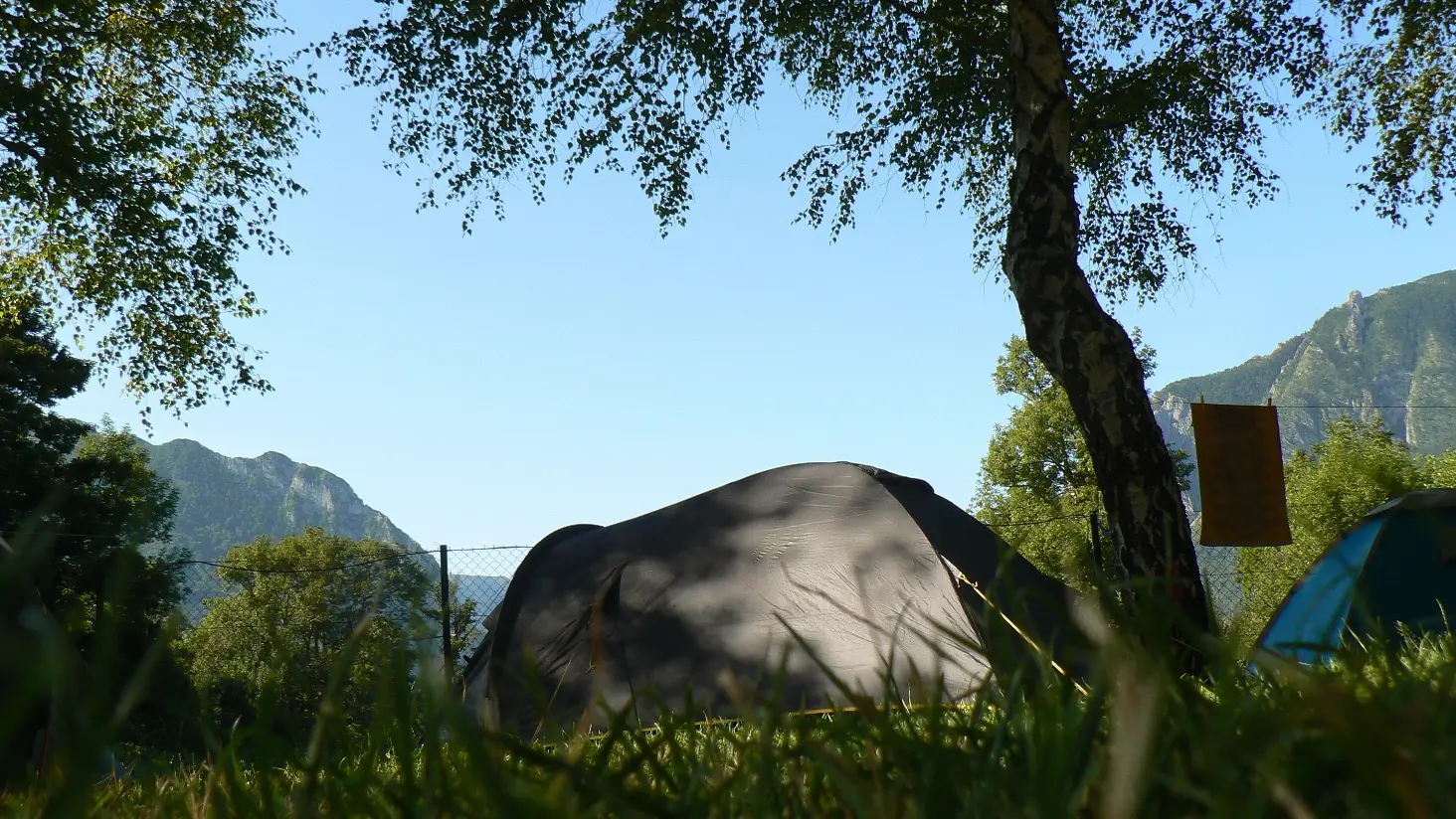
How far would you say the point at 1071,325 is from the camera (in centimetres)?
552

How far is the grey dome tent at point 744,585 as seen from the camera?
5.28 meters

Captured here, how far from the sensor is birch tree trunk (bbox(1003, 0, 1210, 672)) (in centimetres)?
530

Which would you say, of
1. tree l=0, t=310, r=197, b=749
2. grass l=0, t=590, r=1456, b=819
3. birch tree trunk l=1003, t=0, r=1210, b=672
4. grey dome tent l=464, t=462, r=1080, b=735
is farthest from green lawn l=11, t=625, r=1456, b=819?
tree l=0, t=310, r=197, b=749

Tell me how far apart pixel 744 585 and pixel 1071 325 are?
7.52ft

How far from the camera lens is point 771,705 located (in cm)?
67

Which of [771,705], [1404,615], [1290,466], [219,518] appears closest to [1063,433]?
[1290,466]

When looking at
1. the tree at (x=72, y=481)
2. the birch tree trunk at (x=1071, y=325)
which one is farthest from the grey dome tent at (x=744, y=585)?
the tree at (x=72, y=481)

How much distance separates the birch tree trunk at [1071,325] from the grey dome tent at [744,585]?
639 mm

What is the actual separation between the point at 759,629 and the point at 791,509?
2.53 ft

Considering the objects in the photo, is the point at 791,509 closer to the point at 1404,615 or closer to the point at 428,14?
the point at 1404,615

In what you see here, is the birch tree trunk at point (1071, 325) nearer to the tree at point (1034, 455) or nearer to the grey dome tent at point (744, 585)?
the grey dome tent at point (744, 585)

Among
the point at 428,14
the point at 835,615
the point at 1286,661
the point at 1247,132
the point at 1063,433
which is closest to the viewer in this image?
the point at 1286,661

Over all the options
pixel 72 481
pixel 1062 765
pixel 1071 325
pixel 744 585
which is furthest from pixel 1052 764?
pixel 72 481

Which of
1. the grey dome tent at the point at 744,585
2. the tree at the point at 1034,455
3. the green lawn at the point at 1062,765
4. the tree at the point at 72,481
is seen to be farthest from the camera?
the tree at the point at 1034,455
